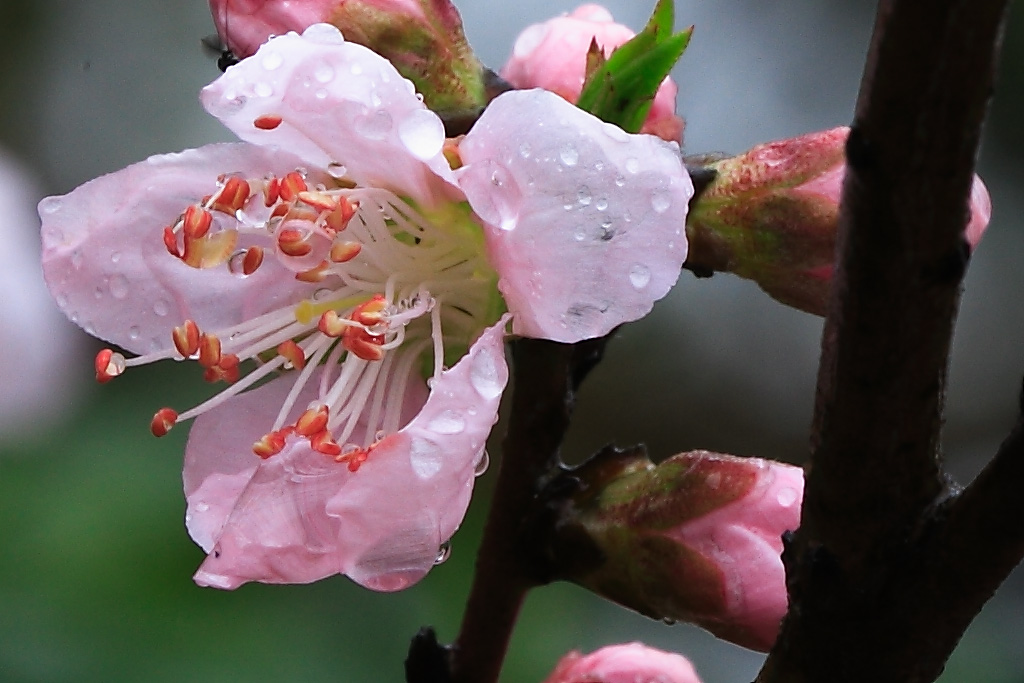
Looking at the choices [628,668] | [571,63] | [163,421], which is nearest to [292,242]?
[163,421]

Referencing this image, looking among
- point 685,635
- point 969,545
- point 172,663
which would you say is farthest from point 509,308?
point 685,635

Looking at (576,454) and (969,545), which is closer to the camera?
(969,545)

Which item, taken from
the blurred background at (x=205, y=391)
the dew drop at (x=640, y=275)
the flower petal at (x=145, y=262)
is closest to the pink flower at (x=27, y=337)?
the blurred background at (x=205, y=391)

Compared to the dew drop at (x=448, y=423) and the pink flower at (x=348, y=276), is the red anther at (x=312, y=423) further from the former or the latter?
the dew drop at (x=448, y=423)

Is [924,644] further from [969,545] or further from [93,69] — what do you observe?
[93,69]

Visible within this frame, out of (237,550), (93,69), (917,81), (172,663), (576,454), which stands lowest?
(576,454)

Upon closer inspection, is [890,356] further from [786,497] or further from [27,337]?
[27,337]

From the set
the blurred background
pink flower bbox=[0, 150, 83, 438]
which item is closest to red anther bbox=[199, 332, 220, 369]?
the blurred background
